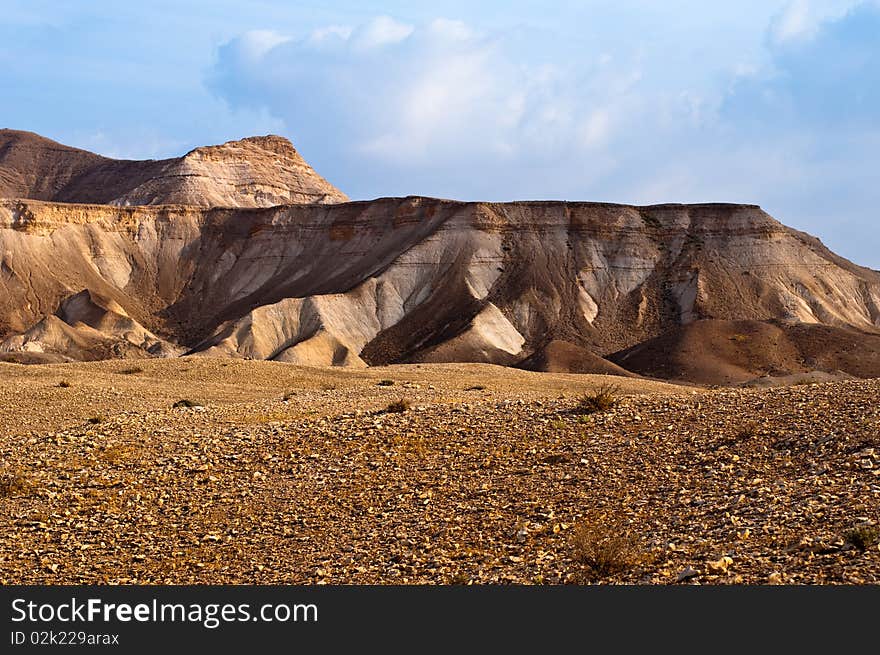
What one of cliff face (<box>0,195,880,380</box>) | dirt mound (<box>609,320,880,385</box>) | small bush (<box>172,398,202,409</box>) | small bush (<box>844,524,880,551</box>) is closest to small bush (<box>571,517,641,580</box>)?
small bush (<box>844,524,880,551</box>)

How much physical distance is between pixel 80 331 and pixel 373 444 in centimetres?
6987

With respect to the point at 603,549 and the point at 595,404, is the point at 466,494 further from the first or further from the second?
the point at 595,404

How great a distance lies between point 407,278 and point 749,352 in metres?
29.7

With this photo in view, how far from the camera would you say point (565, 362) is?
65688 millimetres

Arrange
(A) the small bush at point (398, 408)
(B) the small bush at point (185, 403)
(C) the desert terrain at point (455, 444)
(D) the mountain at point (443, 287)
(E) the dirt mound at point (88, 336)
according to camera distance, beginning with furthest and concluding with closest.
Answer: (E) the dirt mound at point (88, 336)
(D) the mountain at point (443, 287)
(B) the small bush at point (185, 403)
(A) the small bush at point (398, 408)
(C) the desert terrain at point (455, 444)

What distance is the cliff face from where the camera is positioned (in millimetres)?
80500

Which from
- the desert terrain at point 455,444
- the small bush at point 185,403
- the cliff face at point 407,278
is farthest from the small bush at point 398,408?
the cliff face at point 407,278

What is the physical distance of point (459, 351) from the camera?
239 feet

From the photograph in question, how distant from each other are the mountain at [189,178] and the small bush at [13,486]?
394 feet

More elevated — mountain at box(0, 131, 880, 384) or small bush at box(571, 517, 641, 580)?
mountain at box(0, 131, 880, 384)

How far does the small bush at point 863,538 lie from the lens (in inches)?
408

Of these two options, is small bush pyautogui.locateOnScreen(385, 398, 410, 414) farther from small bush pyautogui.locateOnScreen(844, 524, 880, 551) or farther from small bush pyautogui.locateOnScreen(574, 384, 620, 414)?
small bush pyautogui.locateOnScreen(844, 524, 880, 551)

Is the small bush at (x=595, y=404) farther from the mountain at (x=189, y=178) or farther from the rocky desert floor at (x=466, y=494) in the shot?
the mountain at (x=189, y=178)

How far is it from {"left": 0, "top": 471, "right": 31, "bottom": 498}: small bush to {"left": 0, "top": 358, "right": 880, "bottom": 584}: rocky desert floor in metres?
0.03
